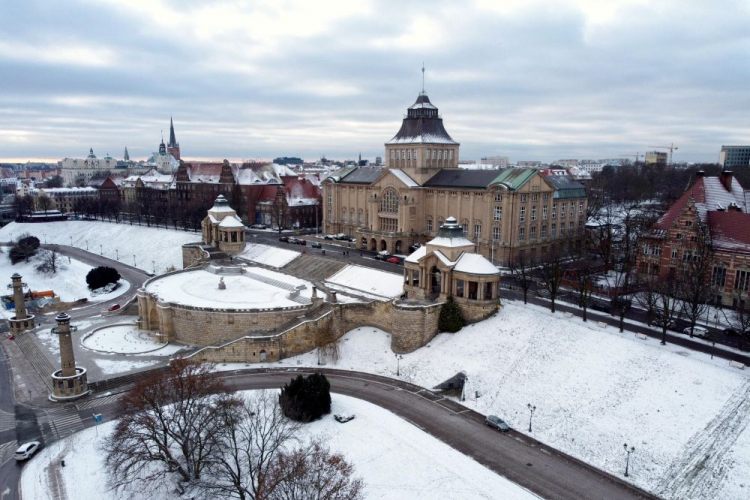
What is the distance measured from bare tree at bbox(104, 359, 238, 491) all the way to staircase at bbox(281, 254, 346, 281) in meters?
32.0

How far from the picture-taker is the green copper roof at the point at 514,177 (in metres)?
64.0

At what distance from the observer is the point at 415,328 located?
4578 cm

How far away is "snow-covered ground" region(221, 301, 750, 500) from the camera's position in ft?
93.8

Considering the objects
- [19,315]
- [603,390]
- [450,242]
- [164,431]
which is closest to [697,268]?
[603,390]

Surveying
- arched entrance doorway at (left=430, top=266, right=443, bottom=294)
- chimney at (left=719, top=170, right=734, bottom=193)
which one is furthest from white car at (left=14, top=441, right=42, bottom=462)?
chimney at (left=719, top=170, right=734, bottom=193)

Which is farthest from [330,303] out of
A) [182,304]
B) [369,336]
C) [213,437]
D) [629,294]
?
[629,294]

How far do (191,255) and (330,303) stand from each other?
118ft

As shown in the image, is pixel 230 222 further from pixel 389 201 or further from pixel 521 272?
pixel 521 272

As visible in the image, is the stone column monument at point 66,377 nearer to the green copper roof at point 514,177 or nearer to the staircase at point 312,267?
the staircase at point 312,267

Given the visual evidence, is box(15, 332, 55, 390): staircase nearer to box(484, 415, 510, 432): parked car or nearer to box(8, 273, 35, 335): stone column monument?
box(8, 273, 35, 335): stone column monument

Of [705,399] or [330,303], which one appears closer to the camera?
[705,399]

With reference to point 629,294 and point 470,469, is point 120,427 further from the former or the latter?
point 629,294

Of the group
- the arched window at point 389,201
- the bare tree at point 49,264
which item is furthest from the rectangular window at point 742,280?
the bare tree at point 49,264

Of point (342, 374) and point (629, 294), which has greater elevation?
point (629, 294)
